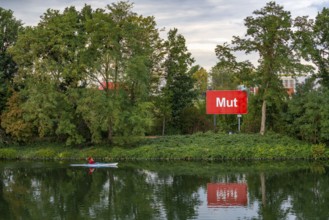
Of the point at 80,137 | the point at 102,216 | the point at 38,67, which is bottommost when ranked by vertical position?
the point at 102,216

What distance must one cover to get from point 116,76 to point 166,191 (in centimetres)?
1812

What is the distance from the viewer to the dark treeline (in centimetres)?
4409

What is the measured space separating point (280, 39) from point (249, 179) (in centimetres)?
1636

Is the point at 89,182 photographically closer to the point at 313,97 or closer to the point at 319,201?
the point at 319,201

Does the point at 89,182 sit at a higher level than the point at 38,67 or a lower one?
lower

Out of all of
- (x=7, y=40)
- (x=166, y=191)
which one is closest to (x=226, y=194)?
(x=166, y=191)

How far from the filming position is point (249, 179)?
3356cm

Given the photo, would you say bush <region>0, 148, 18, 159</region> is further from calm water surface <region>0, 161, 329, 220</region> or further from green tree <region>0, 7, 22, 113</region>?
green tree <region>0, 7, 22, 113</region>

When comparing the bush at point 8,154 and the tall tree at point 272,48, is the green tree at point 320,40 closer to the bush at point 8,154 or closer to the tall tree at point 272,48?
the tall tree at point 272,48

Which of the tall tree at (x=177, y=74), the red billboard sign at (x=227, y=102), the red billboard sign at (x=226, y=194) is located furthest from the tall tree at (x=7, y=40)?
the red billboard sign at (x=226, y=194)

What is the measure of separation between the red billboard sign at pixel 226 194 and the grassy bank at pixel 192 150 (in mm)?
10822

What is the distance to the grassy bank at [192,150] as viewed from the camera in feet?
139

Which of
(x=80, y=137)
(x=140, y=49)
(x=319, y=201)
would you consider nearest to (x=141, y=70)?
(x=140, y=49)

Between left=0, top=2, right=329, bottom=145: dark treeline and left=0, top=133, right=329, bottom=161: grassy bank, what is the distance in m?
1.16
